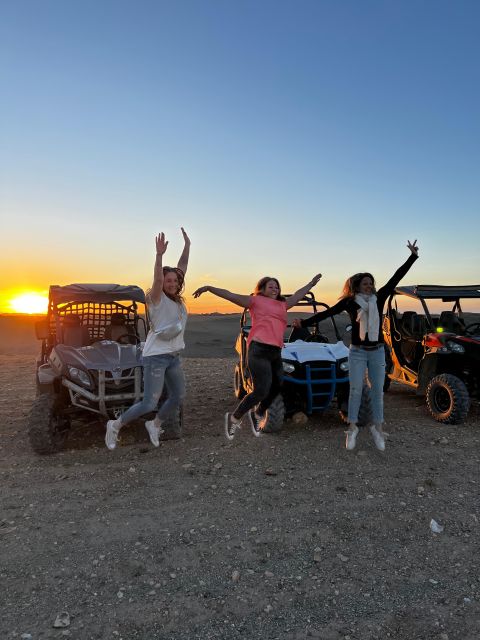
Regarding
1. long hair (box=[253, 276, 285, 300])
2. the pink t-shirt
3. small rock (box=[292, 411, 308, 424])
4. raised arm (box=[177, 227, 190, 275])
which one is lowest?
small rock (box=[292, 411, 308, 424])

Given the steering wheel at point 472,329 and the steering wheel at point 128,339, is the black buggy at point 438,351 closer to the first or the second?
the steering wheel at point 472,329

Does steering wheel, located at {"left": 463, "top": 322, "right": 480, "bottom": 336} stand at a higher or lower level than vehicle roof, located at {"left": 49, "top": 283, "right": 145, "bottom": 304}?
lower

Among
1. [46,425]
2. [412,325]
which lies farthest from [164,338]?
[412,325]

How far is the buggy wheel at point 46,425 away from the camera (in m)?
5.68

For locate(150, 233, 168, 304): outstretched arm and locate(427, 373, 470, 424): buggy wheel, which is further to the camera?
locate(427, 373, 470, 424): buggy wheel

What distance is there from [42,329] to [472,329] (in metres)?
7.12

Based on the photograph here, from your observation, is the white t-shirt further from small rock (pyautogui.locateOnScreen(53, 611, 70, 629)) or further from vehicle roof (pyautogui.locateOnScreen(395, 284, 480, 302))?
vehicle roof (pyautogui.locateOnScreen(395, 284, 480, 302))

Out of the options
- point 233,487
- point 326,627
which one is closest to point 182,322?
point 233,487

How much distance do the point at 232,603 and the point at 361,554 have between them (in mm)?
1081

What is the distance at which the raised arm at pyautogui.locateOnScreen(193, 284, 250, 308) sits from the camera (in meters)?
5.11

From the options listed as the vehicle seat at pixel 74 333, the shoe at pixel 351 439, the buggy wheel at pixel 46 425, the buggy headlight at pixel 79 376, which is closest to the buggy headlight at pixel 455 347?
the shoe at pixel 351 439

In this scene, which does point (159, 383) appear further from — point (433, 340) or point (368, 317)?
point (433, 340)

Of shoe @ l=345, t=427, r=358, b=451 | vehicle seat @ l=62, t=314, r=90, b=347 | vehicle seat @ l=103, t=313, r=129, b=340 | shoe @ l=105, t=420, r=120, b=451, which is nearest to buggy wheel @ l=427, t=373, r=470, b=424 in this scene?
shoe @ l=345, t=427, r=358, b=451

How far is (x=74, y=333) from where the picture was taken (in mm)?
7066
